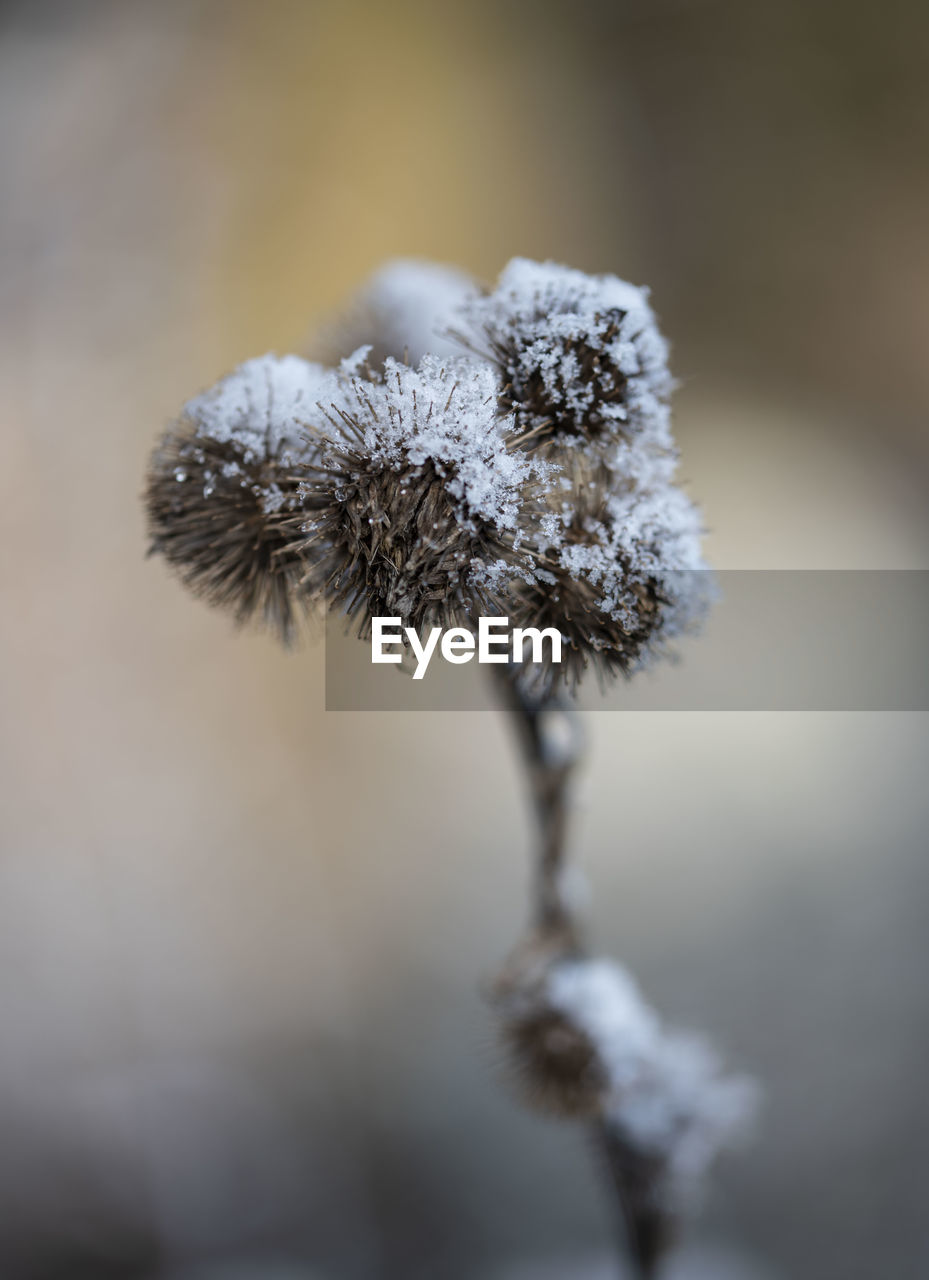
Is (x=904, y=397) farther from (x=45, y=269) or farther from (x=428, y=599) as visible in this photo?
(x=428, y=599)

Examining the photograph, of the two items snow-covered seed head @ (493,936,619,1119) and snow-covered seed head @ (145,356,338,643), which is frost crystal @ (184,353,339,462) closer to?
snow-covered seed head @ (145,356,338,643)

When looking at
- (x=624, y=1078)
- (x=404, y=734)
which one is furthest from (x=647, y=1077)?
(x=404, y=734)

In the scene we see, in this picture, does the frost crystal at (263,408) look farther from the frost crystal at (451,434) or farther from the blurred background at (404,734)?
the blurred background at (404,734)

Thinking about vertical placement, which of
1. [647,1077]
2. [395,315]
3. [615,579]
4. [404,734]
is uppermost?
[395,315]

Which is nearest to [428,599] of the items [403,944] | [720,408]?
[403,944]

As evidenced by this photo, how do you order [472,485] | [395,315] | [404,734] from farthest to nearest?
[404,734]
[395,315]
[472,485]

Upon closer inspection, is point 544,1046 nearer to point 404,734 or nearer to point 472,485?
point 472,485
